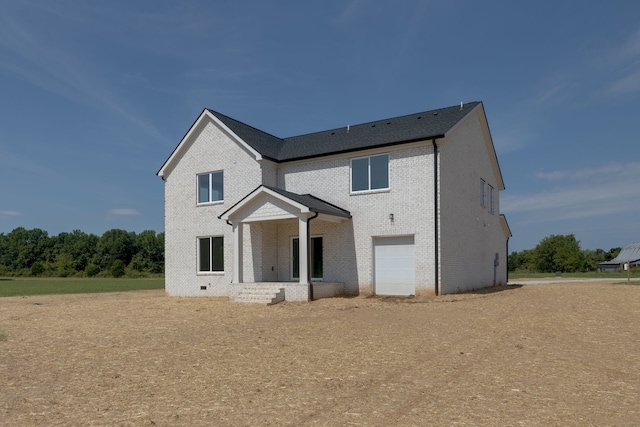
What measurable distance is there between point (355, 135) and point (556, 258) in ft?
291

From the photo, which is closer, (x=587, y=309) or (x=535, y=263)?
(x=587, y=309)

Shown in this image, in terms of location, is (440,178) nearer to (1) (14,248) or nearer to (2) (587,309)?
(2) (587,309)

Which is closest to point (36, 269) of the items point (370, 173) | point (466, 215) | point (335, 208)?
point (335, 208)

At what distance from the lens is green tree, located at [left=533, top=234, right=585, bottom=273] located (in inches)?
3627

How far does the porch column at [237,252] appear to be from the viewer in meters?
19.3

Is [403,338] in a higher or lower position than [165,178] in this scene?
lower

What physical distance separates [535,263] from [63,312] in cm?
10170

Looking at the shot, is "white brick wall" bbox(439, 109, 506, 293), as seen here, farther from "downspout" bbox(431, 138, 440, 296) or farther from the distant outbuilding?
the distant outbuilding

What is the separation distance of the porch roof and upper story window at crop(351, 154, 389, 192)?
130 cm

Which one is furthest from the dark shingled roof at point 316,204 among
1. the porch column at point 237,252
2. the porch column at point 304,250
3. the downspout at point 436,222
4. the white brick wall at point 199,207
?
the downspout at point 436,222

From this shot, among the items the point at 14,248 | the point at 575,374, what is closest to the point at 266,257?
the point at 575,374

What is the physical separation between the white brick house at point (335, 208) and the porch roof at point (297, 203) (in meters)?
0.07

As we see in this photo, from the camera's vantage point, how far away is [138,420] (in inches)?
205

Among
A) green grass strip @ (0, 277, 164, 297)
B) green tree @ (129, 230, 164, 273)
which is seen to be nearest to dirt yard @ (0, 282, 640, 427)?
green grass strip @ (0, 277, 164, 297)
